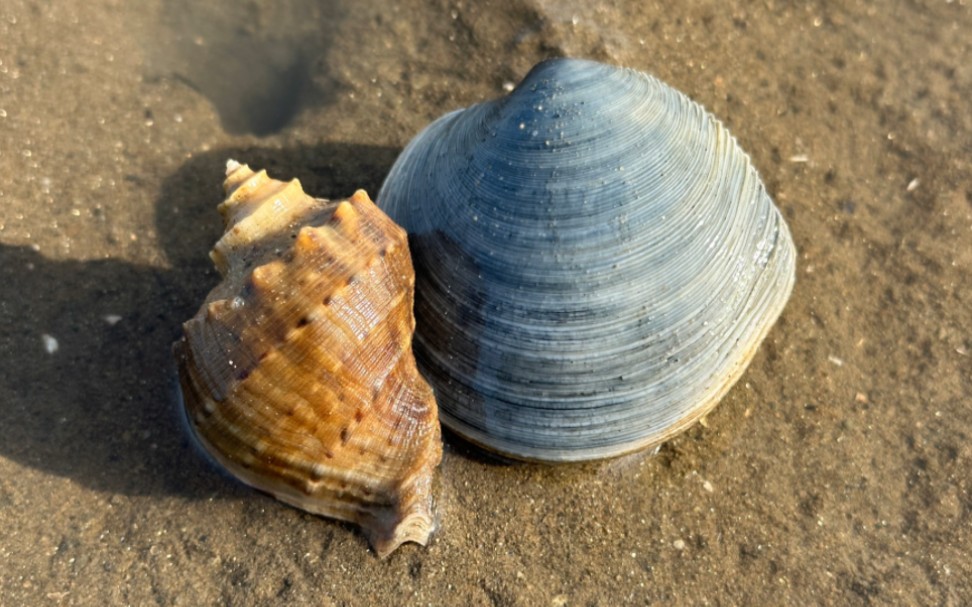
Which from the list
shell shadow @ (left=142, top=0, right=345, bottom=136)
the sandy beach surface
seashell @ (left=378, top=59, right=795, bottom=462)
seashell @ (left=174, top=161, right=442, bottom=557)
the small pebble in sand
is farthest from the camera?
shell shadow @ (left=142, top=0, right=345, bottom=136)

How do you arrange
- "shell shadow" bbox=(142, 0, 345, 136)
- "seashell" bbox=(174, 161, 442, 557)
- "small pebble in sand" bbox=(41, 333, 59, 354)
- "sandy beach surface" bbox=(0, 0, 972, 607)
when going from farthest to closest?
"shell shadow" bbox=(142, 0, 345, 136)
"small pebble in sand" bbox=(41, 333, 59, 354)
"sandy beach surface" bbox=(0, 0, 972, 607)
"seashell" bbox=(174, 161, 442, 557)

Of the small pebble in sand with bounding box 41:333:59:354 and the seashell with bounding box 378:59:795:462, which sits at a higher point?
the seashell with bounding box 378:59:795:462

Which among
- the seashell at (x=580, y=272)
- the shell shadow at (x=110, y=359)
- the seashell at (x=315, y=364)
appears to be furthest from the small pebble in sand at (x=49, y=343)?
the seashell at (x=580, y=272)

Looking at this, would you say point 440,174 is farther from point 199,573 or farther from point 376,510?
point 199,573

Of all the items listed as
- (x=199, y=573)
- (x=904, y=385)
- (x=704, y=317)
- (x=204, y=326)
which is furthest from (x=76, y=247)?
(x=904, y=385)

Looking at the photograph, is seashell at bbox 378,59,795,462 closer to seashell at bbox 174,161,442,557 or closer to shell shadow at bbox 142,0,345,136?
seashell at bbox 174,161,442,557

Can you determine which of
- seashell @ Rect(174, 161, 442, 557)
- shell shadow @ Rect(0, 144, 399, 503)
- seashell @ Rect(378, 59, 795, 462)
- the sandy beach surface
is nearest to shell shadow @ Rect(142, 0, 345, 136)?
the sandy beach surface

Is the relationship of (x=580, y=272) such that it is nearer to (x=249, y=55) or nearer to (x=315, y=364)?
(x=315, y=364)
